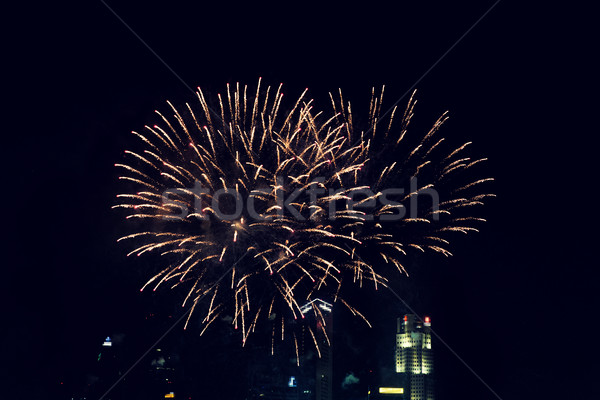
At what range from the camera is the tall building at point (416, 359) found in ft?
317

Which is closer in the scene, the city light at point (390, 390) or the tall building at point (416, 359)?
the tall building at point (416, 359)

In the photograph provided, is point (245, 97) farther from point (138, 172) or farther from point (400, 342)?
point (400, 342)

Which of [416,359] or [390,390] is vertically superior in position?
[416,359]

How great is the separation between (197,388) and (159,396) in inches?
358

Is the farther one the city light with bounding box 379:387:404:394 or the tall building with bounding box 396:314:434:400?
the city light with bounding box 379:387:404:394

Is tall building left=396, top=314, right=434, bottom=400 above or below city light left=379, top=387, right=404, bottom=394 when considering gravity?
above

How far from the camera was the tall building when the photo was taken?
96.6 m

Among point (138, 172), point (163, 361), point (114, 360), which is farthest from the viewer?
point (163, 361)

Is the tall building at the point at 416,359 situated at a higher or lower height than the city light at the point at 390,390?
higher

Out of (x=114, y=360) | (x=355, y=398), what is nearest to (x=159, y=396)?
(x=114, y=360)

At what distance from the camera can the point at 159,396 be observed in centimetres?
8888

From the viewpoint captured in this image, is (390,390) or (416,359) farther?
(390,390)

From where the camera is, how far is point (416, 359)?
97.2 metres

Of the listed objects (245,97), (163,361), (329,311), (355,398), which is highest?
(245,97)
